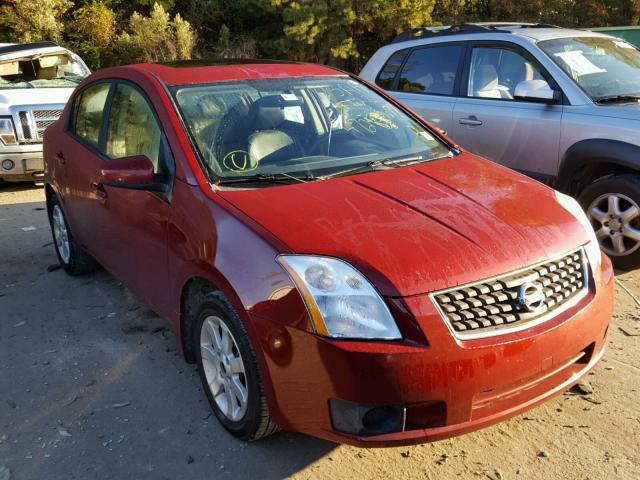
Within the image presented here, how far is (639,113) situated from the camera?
4.67 metres

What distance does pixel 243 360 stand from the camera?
271cm

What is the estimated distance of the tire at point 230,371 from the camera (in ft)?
8.84

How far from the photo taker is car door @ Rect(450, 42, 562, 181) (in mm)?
5203

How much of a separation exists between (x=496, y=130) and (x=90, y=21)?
1419 centimetres

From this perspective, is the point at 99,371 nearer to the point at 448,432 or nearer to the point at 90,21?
the point at 448,432

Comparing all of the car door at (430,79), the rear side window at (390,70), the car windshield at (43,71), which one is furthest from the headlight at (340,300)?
the car windshield at (43,71)

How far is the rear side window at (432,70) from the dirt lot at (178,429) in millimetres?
2812

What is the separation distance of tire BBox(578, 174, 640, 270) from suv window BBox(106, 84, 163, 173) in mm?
3273

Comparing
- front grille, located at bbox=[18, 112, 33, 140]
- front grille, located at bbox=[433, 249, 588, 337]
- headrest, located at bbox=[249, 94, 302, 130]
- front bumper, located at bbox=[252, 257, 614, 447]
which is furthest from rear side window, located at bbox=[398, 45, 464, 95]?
front grille, located at bbox=[18, 112, 33, 140]

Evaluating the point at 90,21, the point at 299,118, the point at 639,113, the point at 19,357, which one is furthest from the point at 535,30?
the point at 90,21

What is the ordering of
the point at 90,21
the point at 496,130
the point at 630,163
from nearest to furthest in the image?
the point at 630,163, the point at 496,130, the point at 90,21

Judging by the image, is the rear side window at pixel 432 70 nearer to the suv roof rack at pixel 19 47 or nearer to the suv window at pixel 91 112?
the suv window at pixel 91 112

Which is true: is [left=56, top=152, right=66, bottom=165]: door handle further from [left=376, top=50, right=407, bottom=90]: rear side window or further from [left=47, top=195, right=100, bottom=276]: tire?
[left=376, top=50, right=407, bottom=90]: rear side window

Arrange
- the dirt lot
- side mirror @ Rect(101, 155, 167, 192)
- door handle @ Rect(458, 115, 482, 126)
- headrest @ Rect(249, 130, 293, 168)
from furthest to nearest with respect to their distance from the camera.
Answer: door handle @ Rect(458, 115, 482, 126)
headrest @ Rect(249, 130, 293, 168)
side mirror @ Rect(101, 155, 167, 192)
the dirt lot
